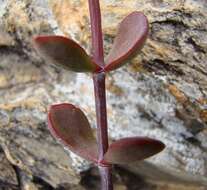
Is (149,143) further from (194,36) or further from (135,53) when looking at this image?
(194,36)

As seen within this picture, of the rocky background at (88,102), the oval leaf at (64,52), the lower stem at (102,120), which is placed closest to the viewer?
the oval leaf at (64,52)

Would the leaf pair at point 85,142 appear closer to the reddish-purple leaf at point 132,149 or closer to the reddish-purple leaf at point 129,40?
the reddish-purple leaf at point 132,149

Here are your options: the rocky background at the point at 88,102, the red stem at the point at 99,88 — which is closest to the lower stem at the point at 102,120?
the red stem at the point at 99,88

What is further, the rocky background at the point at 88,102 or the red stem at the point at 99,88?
the rocky background at the point at 88,102

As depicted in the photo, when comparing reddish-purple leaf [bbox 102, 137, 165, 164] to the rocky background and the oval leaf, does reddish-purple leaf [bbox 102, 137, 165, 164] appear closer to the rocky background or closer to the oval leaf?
the oval leaf

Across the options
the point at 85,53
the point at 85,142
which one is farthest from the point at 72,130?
the point at 85,53

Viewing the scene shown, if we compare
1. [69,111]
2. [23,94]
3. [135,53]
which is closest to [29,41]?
[23,94]

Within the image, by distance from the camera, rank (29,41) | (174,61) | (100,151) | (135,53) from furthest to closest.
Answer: (29,41)
(174,61)
(100,151)
(135,53)
